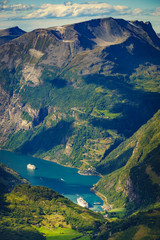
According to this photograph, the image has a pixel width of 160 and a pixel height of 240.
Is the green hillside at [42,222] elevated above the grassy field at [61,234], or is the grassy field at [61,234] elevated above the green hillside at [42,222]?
the green hillside at [42,222]

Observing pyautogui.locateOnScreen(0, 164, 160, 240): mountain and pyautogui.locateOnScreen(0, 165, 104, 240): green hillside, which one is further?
pyautogui.locateOnScreen(0, 165, 104, 240): green hillside

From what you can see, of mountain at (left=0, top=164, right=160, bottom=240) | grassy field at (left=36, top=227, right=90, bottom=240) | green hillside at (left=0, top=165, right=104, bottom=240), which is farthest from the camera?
grassy field at (left=36, top=227, right=90, bottom=240)

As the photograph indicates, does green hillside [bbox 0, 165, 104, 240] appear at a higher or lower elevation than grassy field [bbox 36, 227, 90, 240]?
higher

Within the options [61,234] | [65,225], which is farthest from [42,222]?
[61,234]

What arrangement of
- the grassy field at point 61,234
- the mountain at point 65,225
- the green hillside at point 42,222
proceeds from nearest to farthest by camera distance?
the mountain at point 65,225, the green hillside at point 42,222, the grassy field at point 61,234

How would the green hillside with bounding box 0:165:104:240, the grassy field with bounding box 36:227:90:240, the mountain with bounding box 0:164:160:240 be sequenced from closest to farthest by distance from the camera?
the mountain with bounding box 0:164:160:240 → the green hillside with bounding box 0:165:104:240 → the grassy field with bounding box 36:227:90:240

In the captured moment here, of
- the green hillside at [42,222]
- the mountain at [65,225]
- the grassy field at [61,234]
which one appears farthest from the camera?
the grassy field at [61,234]

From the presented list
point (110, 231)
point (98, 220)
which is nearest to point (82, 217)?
point (98, 220)

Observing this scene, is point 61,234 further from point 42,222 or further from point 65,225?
point 42,222

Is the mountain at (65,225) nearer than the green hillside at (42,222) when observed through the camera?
Yes
